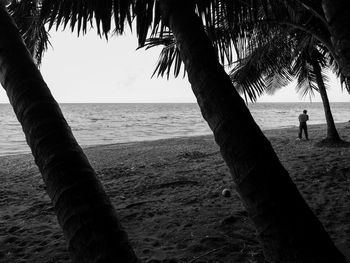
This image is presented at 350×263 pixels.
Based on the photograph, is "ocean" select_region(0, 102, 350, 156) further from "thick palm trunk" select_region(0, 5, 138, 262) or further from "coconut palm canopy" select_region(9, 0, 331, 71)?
"thick palm trunk" select_region(0, 5, 138, 262)

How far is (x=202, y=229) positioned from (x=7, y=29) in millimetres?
2673

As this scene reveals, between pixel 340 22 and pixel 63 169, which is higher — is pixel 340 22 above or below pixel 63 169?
above

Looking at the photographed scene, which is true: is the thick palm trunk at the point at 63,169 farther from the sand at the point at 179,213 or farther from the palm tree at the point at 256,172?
the sand at the point at 179,213

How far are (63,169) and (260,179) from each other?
2.91ft

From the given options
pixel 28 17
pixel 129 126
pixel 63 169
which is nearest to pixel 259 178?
pixel 63 169

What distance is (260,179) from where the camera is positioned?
4.67 ft

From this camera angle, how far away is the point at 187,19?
167cm

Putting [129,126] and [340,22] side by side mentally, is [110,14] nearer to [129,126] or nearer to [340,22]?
[340,22]

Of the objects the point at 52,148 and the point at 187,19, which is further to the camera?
the point at 187,19

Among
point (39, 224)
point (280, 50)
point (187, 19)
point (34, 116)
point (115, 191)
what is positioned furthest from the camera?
point (280, 50)

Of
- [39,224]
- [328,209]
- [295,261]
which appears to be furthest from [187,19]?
[39,224]

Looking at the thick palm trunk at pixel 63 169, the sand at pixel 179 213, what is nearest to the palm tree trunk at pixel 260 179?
the thick palm trunk at pixel 63 169

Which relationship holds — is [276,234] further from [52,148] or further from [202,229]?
[202,229]

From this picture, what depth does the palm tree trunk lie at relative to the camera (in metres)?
1.42
